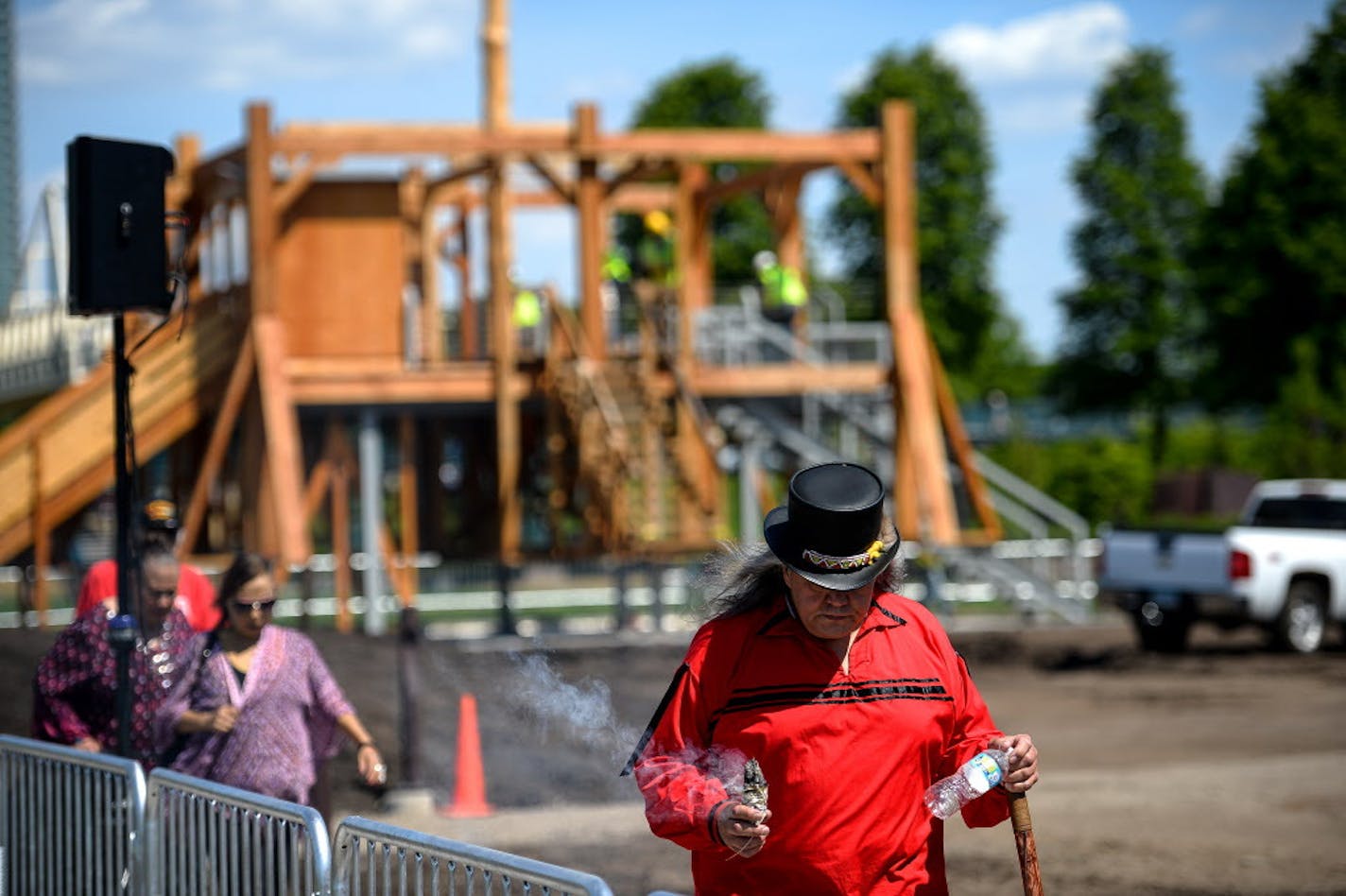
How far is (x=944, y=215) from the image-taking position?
2420 inches

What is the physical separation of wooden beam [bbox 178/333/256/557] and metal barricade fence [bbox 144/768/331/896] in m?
19.0

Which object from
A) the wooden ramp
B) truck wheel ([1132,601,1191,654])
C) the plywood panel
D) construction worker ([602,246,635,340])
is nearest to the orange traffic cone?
truck wheel ([1132,601,1191,654])

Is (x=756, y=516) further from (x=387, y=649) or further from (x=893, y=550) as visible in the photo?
(x=893, y=550)

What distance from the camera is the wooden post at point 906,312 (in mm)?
26297

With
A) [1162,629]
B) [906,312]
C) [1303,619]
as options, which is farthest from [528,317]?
[1303,619]

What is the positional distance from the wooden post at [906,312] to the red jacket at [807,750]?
21601mm

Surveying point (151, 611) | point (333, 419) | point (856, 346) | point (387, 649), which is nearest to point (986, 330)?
point (856, 346)

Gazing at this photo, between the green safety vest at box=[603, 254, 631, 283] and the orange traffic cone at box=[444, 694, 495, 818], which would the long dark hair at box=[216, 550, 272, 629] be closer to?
the orange traffic cone at box=[444, 694, 495, 818]

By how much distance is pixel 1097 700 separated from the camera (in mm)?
18031

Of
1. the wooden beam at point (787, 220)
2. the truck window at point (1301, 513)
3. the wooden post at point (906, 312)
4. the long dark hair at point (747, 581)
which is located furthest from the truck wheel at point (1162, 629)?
the long dark hair at point (747, 581)

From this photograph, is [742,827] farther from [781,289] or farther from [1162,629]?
[781,289]

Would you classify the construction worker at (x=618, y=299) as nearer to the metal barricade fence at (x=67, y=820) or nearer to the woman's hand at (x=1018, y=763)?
the metal barricade fence at (x=67, y=820)

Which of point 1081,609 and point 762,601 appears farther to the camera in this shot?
point 1081,609

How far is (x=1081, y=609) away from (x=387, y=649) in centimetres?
1110
